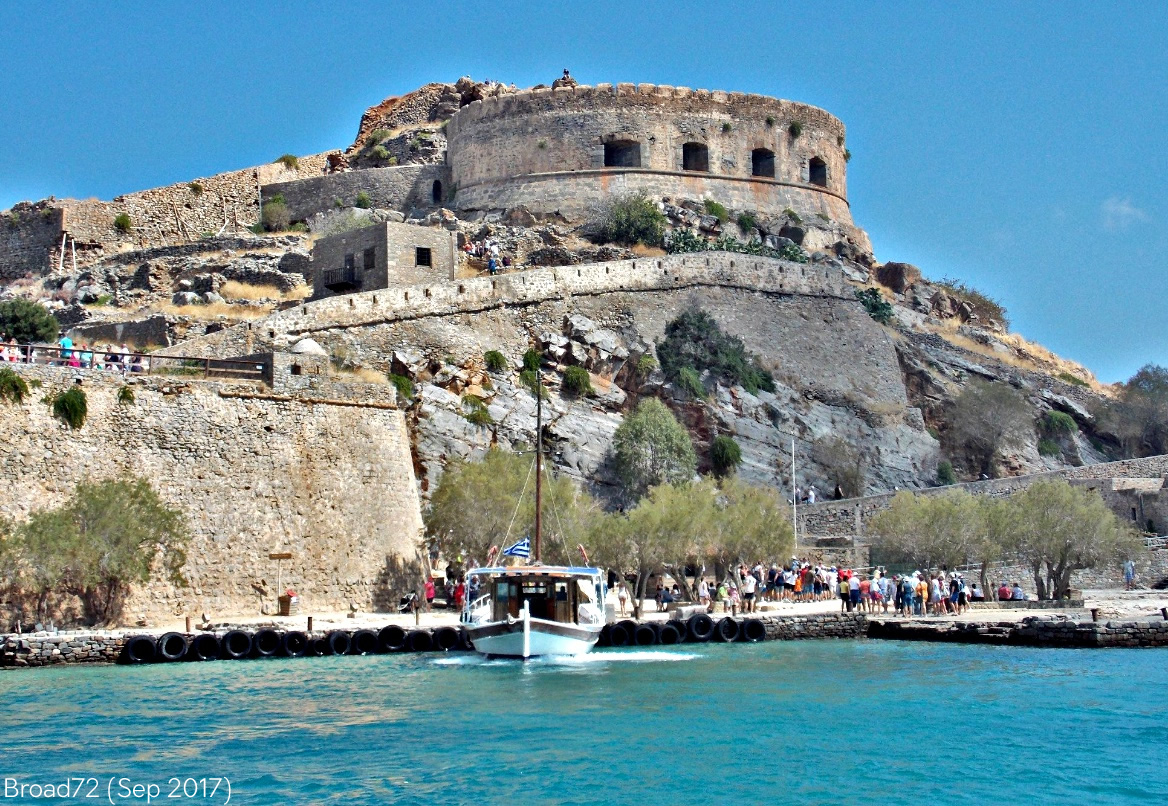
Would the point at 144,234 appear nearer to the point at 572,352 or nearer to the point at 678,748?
the point at 572,352

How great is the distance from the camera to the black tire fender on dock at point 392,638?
25.5 metres

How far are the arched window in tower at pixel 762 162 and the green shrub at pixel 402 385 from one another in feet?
73.6

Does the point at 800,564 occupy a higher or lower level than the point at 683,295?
lower

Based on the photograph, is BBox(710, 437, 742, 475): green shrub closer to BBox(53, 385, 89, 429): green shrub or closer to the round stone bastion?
the round stone bastion

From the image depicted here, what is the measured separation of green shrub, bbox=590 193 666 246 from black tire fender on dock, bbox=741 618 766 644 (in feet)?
72.3

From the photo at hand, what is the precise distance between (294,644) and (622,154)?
30.5 metres

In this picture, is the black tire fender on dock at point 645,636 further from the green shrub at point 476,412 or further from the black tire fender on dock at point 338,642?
the green shrub at point 476,412

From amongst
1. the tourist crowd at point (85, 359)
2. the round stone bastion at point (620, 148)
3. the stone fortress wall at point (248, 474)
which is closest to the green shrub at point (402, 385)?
the stone fortress wall at point (248, 474)

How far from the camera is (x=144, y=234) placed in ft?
164

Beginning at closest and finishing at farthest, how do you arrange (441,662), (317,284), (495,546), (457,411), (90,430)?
(441,662)
(90,430)
(495,546)
(457,411)
(317,284)

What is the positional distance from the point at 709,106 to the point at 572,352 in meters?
16.7

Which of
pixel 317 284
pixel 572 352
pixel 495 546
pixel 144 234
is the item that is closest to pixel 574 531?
pixel 495 546

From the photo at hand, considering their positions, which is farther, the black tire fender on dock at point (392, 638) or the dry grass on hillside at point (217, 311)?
the dry grass on hillside at point (217, 311)

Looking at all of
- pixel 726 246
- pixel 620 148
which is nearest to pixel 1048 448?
pixel 726 246
